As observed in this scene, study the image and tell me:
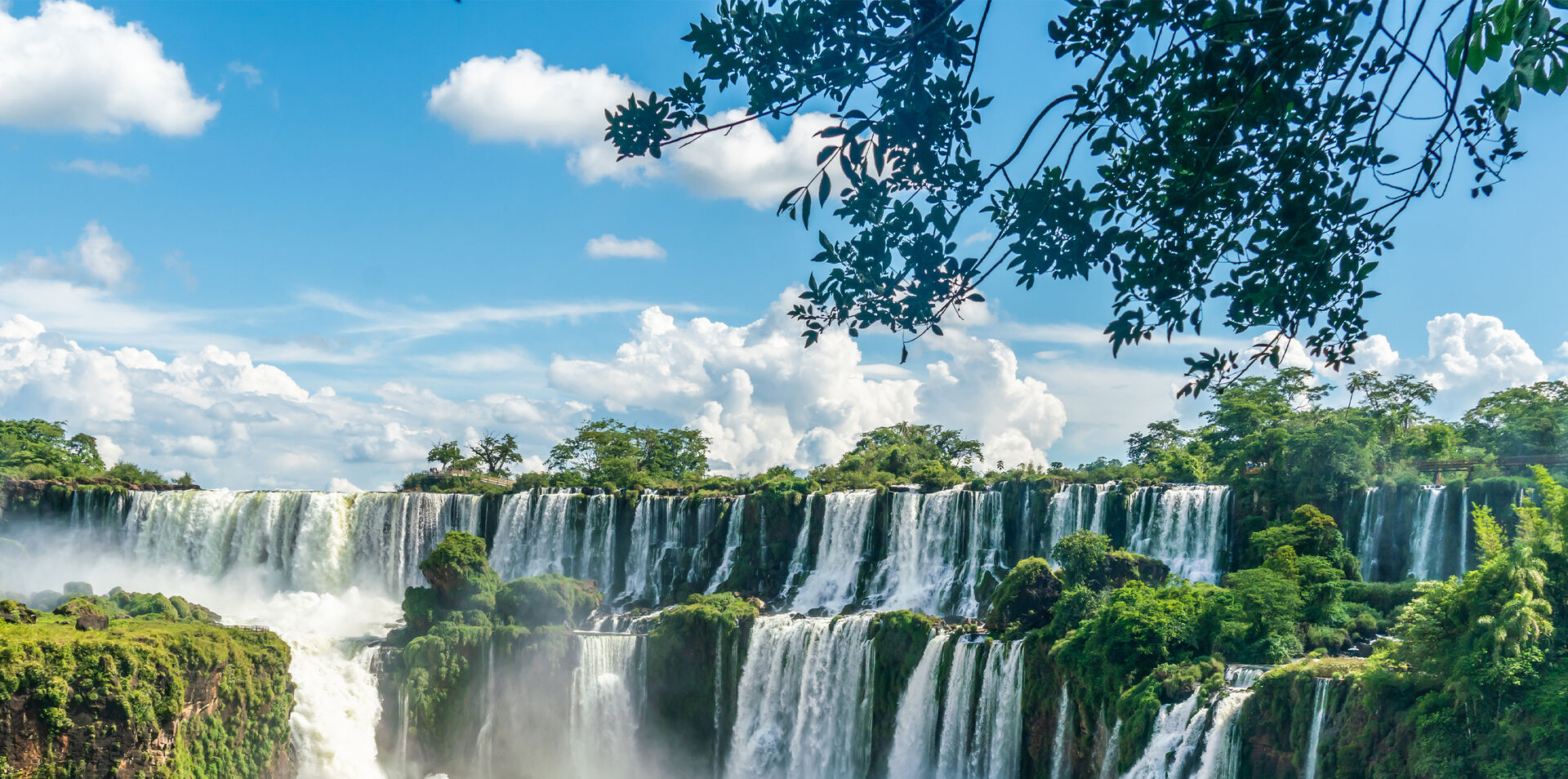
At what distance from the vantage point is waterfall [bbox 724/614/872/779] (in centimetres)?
2564

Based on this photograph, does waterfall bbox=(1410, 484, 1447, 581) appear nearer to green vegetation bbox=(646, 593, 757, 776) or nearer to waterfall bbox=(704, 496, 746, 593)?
green vegetation bbox=(646, 593, 757, 776)

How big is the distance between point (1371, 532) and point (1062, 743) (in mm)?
11382

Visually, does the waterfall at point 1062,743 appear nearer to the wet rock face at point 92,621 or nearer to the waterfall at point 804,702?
the waterfall at point 804,702

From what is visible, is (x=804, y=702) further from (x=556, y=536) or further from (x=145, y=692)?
(x=556, y=536)

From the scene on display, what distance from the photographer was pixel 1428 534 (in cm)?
2528

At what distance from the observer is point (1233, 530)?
1126 inches

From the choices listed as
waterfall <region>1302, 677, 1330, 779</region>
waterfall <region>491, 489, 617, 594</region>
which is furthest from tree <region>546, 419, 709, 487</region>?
waterfall <region>1302, 677, 1330, 779</region>

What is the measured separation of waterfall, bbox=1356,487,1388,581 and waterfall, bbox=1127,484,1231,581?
329 centimetres

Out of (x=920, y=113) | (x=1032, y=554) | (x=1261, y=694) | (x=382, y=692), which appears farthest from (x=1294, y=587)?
(x=382, y=692)

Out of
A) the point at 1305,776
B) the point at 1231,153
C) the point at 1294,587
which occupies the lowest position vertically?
the point at 1305,776

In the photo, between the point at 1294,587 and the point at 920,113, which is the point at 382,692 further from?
the point at 920,113

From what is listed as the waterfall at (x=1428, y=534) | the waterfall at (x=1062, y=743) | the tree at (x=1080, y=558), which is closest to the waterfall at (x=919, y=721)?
the waterfall at (x=1062, y=743)

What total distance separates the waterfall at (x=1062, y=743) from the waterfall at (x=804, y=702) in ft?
17.8

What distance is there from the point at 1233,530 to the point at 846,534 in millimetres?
12196
